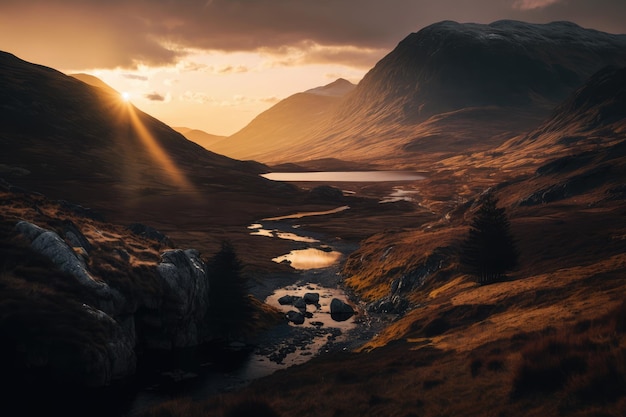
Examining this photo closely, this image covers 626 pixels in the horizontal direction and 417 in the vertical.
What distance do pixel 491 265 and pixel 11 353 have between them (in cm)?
5394

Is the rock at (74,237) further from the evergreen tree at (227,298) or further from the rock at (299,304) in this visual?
the rock at (299,304)

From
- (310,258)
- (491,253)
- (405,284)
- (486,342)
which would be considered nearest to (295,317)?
(405,284)

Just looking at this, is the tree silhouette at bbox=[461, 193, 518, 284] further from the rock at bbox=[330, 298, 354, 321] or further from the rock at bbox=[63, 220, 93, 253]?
the rock at bbox=[63, 220, 93, 253]

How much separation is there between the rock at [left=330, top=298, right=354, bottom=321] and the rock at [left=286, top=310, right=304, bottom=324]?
4900 millimetres

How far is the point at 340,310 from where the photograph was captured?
74000 mm

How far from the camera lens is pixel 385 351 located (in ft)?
148

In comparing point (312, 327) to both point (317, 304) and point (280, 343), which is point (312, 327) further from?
point (317, 304)

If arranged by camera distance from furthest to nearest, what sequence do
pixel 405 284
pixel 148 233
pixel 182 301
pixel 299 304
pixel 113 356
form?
pixel 148 233 → pixel 405 284 → pixel 299 304 → pixel 182 301 → pixel 113 356

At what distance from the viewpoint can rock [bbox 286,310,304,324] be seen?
70.3m

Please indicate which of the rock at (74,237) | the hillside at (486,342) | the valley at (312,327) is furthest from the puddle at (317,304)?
the rock at (74,237)

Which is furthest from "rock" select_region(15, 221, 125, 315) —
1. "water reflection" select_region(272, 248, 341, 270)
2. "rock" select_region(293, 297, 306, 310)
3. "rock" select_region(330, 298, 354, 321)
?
"water reflection" select_region(272, 248, 341, 270)

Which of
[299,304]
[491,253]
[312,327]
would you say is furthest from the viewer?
[299,304]

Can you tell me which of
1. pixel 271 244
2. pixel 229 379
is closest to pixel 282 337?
pixel 229 379

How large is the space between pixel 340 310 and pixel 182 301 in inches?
1027
